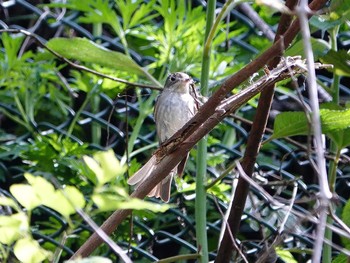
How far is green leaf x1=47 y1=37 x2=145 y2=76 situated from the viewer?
6.49 feet

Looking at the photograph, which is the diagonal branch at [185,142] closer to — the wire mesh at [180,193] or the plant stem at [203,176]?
the plant stem at [203,176]

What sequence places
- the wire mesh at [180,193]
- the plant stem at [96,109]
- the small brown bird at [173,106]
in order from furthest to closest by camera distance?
the plant stem at [96,109] < the small brown bird at [173,106] < the wire mesh at [180,193]

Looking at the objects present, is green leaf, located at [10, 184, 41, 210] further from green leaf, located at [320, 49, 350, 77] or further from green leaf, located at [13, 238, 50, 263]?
green leaf, located at [320, 49, 350, 77]

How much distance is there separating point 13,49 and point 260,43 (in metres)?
0.91

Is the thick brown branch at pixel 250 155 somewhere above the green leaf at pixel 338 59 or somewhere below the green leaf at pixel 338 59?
below

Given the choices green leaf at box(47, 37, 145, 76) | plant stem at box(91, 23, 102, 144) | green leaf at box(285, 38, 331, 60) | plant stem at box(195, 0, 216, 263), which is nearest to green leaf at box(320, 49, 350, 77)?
green leaf at box(285, 38, 331, 60)

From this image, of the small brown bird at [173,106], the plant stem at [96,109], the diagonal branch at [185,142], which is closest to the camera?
the diagonal branch at [185,142]

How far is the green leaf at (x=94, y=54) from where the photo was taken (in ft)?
6.49

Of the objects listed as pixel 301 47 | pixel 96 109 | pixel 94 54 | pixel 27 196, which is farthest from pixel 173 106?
pixel 27 196

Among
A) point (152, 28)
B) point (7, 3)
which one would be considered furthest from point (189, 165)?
point (7, 3)

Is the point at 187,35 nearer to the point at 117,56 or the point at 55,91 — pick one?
the point at 55,91

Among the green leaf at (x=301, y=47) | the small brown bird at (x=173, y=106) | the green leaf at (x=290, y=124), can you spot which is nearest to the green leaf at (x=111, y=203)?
the green leaf at (x=301, y=47)

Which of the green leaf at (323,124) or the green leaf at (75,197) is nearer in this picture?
the green leaf at (75,197)

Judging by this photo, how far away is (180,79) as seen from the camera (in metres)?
2.93
